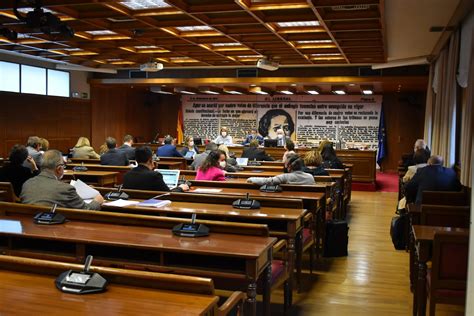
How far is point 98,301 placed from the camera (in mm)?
1850

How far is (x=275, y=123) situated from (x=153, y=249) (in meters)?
14.2

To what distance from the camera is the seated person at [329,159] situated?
359 inches

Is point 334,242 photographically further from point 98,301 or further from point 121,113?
point 121,113

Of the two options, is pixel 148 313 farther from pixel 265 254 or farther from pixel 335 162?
pixel 335 162

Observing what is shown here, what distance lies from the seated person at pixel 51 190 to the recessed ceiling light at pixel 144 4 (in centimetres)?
308

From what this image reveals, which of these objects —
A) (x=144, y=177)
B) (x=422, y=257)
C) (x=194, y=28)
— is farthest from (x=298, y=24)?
(x=422, y=257)

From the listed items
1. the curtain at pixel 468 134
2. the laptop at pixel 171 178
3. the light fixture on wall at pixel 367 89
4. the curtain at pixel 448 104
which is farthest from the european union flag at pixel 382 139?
the laptop at pixel 171 178

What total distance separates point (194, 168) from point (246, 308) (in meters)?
5.97

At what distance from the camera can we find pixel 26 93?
12305mm

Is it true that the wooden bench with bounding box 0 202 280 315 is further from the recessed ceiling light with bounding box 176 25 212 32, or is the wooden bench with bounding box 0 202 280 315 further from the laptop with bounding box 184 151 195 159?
the laptop with bounding box 184 151 195 159

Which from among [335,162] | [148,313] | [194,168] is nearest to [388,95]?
[335,162]

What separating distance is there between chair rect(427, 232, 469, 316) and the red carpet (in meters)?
9.16

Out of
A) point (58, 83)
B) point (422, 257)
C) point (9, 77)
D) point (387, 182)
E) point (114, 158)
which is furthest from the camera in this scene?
point (387, 182)

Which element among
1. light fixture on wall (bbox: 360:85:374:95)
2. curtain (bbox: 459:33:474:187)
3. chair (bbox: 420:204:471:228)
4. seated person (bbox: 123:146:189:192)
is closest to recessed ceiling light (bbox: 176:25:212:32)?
seated person (bbox: 123:146:189:192)
